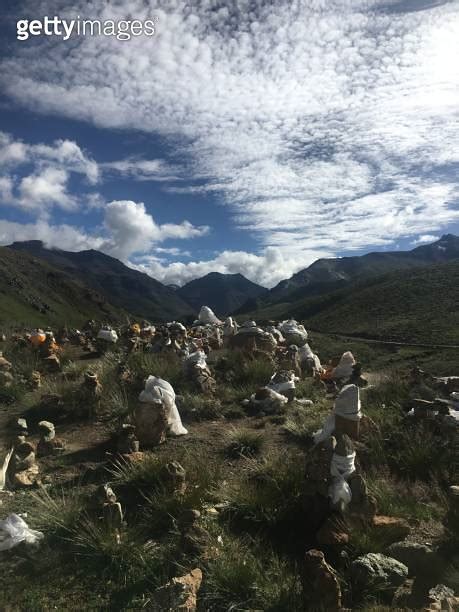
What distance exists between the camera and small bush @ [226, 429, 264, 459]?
6230mm

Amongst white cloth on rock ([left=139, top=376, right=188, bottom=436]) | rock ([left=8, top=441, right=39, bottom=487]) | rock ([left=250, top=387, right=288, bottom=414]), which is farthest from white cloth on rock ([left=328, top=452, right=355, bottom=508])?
rock ([left=250, top=387, right=288, bottom=414])

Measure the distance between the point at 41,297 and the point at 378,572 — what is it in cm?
15691

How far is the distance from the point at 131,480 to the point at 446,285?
201 feet

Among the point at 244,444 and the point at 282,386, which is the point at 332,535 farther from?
the point at 282,386

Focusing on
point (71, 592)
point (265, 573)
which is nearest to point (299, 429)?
point (265, 573)

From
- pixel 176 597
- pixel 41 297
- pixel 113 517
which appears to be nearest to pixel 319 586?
pixel 176 597

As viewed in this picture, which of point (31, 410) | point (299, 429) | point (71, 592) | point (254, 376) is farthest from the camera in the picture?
point (254, 376)

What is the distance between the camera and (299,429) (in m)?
6.91

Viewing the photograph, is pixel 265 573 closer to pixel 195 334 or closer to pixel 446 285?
pixel 195 334

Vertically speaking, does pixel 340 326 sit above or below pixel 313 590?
below

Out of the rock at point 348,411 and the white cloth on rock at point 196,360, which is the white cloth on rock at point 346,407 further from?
the white cloth on rock at point 196,360

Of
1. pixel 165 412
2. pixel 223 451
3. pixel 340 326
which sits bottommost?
pixel 340 326

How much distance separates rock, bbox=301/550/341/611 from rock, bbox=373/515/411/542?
97cm

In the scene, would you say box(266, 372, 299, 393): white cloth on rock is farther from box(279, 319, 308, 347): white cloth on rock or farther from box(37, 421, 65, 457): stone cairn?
box(279, 319, 308, 347): white cloth on rock
